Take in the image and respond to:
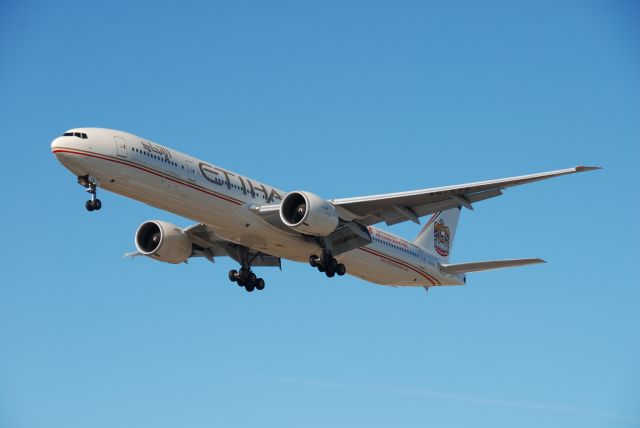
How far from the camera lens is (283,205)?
121 feet

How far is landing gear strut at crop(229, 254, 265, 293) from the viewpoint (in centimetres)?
4288

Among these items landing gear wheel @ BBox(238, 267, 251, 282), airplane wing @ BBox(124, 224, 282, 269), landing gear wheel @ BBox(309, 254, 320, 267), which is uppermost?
airplane wing @ BBox(124, 224, 282, 269)

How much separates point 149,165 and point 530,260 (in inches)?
641

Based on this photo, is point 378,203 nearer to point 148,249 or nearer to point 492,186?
point 492,186

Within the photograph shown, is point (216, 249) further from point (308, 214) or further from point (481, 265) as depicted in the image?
point (481, 265)

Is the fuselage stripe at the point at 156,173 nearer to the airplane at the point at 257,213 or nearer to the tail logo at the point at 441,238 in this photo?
the airplane at the point at 257,213

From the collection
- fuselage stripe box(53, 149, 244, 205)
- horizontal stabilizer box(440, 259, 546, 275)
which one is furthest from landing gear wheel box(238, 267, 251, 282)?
horizontal stabilizer box(440, 259, 546, 275)

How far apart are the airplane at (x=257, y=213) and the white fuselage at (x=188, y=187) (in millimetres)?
36

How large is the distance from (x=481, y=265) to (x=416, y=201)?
6502 millimetres

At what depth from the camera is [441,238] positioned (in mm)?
48531

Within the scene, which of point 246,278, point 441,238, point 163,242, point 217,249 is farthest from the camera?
point 441,238

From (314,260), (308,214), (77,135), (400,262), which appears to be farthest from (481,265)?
(77,135)

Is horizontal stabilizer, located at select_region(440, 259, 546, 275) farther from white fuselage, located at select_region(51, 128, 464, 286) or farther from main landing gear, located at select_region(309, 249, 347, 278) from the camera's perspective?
main landing gear, located at select_region(309, 249, 347, 278)

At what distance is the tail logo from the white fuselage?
645 cm
